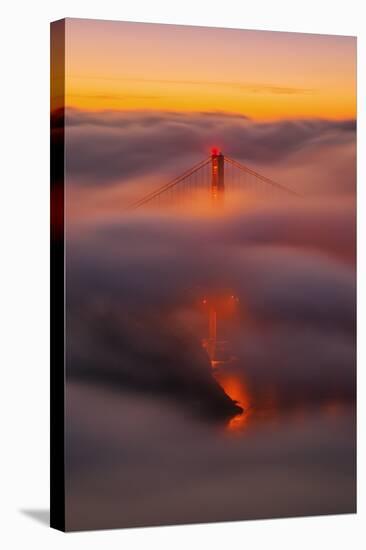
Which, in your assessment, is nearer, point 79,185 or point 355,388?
point 79,185

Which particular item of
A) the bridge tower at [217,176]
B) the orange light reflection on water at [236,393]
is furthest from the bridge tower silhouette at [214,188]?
the orange light reflection on water at [236,393]

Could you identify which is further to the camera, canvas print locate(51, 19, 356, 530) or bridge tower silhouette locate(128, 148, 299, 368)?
bridge tower silhouette locate(128, 148, 299, 368)

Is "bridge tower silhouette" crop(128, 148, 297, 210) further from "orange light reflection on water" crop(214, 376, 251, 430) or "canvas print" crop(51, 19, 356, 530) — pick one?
"orange light reflection on water" crop(214, 376, 251, 430)

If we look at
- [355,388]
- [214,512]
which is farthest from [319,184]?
[214,512]

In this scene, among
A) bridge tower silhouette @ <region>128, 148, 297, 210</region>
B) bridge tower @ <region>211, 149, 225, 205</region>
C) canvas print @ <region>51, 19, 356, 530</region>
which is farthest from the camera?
bridge tower @ <region>211, 149, 225, 205</region>

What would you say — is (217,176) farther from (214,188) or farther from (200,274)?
(200,274)

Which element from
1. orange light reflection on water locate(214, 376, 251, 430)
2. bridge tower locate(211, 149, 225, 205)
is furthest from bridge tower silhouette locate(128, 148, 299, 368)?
orange light reflection on water locate(214, 376, 251, 430)

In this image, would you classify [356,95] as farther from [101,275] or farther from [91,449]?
[91,449]
